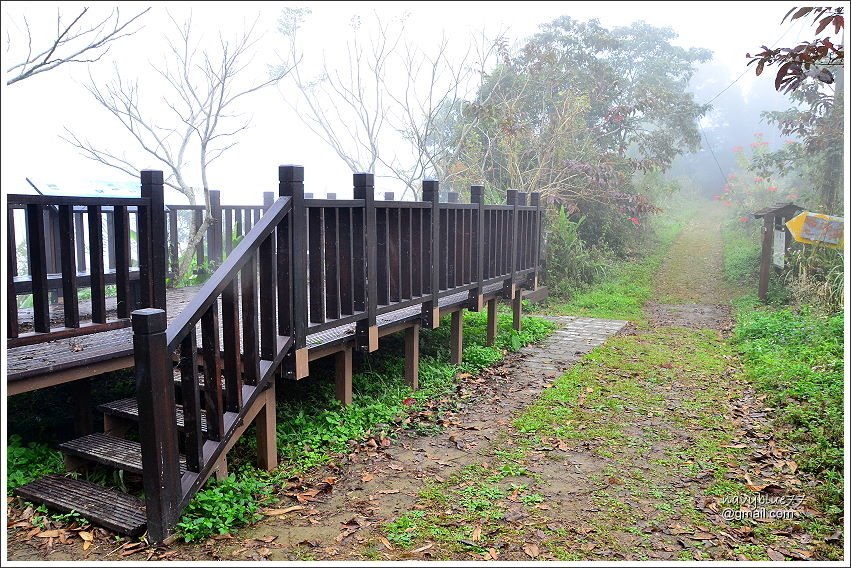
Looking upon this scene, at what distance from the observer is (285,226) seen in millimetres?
3762

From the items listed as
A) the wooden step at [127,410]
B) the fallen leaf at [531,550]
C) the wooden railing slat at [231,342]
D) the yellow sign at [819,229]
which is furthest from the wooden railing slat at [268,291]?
the yellow sign at [819,229]

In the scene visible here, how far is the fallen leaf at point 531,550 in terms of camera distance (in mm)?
3039

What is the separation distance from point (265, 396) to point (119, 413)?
34.3 inches

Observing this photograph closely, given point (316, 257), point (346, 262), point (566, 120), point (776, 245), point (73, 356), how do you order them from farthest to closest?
point (566, 120)
point (776, 245)
point (346, 262)
point (316, 257)
point (73, 356)

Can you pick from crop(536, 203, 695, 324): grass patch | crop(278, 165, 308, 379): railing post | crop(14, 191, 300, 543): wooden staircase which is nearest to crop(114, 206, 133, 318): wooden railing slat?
crop(14, 191, 300, 543): wooden staircase

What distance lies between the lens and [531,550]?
3.08 meters

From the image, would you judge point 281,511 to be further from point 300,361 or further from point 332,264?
point 332,264

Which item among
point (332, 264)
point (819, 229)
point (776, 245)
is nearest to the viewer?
point (332, 264)

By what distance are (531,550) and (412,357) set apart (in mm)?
2760

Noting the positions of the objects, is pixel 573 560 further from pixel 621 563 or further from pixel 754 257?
pixel 754 257

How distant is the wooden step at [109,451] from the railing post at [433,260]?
2.59m

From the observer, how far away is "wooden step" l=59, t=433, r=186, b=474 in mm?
3475

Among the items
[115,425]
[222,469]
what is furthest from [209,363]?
[115,425]

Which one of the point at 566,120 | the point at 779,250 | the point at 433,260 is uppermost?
the point at 566,120
